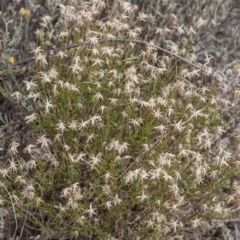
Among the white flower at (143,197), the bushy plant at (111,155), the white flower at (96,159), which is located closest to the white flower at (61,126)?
the bushy plant at (111,155)

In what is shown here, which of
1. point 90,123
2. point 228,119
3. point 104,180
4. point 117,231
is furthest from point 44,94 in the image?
point 228,119

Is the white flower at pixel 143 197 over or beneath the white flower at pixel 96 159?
beneath

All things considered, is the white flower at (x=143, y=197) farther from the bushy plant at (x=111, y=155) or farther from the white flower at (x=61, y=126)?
the white flower at (x=61, y=126)

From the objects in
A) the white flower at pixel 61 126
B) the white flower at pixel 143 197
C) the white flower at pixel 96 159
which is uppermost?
the white flower at pixel 61 126

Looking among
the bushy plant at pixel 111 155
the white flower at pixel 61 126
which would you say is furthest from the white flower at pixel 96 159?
the white flower at pixel 61 126

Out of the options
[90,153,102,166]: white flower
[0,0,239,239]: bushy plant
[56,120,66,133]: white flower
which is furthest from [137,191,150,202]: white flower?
[56,120,66,133]: white flower

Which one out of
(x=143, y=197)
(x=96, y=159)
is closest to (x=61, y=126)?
(x=96, y=159)

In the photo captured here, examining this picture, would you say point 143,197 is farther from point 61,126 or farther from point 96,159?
point 61,126

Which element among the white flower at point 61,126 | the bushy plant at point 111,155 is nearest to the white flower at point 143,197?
the bushy plant at point 111,155

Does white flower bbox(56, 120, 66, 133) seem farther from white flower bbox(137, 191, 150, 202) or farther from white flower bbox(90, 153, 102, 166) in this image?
white flower bbox(137, 191, 150, 202)

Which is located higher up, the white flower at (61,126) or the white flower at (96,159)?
the white flower at (61,126)
